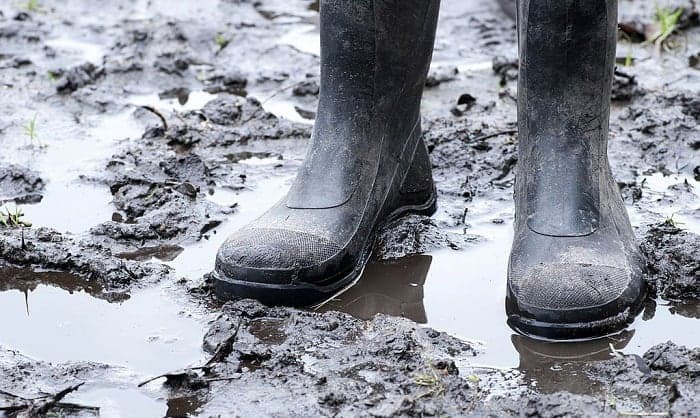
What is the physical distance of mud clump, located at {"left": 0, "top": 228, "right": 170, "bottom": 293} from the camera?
2.12 m

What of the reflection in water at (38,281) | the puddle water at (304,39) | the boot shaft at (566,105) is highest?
the boot shaft at (566,105)

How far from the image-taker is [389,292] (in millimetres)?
2086

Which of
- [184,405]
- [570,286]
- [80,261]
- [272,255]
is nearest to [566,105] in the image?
[570,286]

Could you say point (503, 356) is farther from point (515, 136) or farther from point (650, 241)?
point (515, 136)

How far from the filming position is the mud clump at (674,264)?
2021 millimetres

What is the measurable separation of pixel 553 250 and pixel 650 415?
429 millimetres

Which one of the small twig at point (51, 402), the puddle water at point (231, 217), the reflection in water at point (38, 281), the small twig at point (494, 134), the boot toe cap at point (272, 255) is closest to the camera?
the small twig at point (51, 402)

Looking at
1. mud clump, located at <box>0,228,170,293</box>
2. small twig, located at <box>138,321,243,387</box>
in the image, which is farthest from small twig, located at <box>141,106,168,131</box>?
small twig, located at <box>138,321,243,387</box>

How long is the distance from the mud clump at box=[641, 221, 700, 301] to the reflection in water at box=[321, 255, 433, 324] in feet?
1.55

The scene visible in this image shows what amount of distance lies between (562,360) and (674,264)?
42cm

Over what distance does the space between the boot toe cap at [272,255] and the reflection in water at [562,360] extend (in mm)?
428

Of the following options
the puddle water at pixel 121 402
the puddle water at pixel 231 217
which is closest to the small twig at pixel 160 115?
the puddle water at pixel 231 217

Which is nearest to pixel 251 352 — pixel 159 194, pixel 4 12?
pixel 159 194

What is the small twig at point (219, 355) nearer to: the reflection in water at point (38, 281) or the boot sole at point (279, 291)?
the boot sole at point (279, 291)
